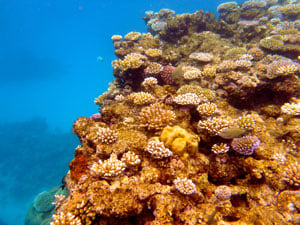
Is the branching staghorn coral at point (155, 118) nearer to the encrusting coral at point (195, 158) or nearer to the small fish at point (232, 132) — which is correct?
the encrusting coral at point (195, 158)

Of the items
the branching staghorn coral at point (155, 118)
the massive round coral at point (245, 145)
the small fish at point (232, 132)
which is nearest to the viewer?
the small fish at point (232, 132)

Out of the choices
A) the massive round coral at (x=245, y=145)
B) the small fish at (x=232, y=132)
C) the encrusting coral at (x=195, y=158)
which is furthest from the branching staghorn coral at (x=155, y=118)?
the massive round coral at (x=245, y=145)

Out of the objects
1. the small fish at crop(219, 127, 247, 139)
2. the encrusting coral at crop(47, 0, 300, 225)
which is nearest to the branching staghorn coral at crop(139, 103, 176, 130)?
the encrusting coral at crop(47, 0, 300, 225)

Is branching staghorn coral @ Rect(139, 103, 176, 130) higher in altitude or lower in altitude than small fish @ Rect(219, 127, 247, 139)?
higher

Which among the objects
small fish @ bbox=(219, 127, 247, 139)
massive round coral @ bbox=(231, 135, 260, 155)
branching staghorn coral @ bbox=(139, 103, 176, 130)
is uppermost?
branching staghorn coral @ bbox=(139, 103, 176, 130)

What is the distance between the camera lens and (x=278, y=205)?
4207mm

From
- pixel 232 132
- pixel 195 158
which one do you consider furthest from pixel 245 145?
pixel 195 158

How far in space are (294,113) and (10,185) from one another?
50.9 meters

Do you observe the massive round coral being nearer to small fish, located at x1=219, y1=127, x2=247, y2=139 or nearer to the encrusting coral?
the encrusting coral

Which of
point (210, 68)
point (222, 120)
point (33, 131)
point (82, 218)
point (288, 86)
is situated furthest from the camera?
point (33, 131)

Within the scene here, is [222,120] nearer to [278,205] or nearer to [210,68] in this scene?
[278,205]

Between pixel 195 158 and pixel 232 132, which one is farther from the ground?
pixel 232 132

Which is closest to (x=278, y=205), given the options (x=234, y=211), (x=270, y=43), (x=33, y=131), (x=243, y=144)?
(x=234, y=211)

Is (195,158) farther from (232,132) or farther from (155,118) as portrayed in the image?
(155,118)
